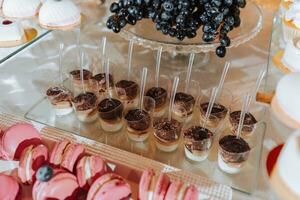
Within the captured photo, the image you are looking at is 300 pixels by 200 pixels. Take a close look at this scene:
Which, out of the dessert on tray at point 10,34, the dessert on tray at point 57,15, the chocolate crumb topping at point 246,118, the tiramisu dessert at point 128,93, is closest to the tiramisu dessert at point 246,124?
the chocolate crumb topping at point 246,118

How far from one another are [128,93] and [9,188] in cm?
38

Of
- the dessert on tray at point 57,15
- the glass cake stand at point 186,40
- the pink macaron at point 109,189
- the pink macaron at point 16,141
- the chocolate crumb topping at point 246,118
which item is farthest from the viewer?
the dessert on tray at point 57,15

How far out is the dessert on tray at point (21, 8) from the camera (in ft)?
3.89

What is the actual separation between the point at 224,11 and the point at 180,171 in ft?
1.26

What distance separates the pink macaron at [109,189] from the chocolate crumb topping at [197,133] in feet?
0.72

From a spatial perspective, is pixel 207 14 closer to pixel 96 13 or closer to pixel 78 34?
pixel 78 34

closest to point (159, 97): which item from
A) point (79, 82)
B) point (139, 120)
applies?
point (139, 120)

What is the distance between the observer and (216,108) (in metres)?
0.91

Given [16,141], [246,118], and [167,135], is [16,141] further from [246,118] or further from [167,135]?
[246,118]

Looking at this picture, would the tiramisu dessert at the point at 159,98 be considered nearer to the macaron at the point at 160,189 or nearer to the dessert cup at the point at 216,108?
the dessert cup at the point at 216,108

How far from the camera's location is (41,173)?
63 cm

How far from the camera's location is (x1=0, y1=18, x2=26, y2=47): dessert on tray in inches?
44.6

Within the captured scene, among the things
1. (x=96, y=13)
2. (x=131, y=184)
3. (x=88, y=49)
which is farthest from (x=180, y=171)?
(x=96, y=13)

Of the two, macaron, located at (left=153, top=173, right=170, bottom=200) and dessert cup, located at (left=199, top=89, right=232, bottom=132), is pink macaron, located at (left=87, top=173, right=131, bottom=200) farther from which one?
→ dessert cup, located at (left=199, top=89, right=232, bottom=132)
